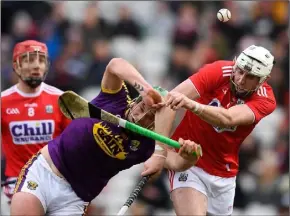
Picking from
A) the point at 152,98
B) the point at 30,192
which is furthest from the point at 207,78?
the point at 30,192

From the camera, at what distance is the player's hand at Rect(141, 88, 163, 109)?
5.86 meters

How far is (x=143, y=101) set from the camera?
20.0ft

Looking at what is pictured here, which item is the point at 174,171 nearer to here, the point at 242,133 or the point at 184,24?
the point at 242,133

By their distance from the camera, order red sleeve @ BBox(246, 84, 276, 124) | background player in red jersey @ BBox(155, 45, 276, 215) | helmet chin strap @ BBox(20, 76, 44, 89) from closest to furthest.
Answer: background player in red jersey @ BBox(155, 45, 276, 215) → red sleeve @ BBox(246, 84, 276, 124) → helmet chin strap @ BBox(20, 76, 44, 89)

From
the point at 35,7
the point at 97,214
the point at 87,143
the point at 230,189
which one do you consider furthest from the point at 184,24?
the point at 87,143

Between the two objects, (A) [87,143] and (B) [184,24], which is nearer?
(A) [87,143]

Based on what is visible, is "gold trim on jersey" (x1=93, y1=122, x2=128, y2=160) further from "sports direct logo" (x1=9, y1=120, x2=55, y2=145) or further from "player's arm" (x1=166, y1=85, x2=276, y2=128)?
"sports direct logo" (x1=9, y1=120, x2=55, y2=145)

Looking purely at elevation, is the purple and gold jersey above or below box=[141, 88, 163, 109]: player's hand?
below

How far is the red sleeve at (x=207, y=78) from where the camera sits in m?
6.64

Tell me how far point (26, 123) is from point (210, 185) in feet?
6.74

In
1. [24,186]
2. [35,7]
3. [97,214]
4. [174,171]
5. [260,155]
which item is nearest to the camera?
[24,186]

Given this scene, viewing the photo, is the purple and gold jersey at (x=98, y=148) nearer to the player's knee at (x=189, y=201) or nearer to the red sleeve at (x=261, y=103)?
the player's knee at (x=189, y=201)

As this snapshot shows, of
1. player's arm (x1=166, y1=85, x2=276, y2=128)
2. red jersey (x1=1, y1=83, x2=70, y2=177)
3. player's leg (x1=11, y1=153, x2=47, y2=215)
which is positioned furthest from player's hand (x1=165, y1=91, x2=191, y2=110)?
red jersey (x1=1, y1=83, x2=70, y2=177)

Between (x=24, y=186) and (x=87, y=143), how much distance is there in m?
0.60
